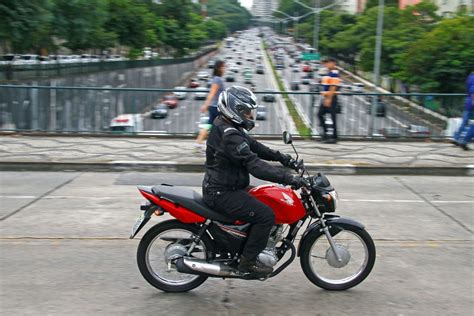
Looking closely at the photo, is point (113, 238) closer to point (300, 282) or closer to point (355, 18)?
point (300, 282)

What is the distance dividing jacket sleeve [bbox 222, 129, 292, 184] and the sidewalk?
20.0ft

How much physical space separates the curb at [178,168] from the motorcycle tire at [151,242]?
5.69 m

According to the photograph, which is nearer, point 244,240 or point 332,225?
point 244,240

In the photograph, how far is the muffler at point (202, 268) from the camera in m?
4.65

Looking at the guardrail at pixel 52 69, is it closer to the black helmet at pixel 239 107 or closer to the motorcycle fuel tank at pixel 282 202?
the black helmet at pixel 239 107

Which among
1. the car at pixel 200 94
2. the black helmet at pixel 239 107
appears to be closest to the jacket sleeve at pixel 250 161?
the black helmet at pixel 239 107

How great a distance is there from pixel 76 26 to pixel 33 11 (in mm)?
9322

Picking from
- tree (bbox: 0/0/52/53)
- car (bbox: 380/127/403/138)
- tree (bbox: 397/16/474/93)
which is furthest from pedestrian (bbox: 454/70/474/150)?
tree (bbox: 397/16/474/93)

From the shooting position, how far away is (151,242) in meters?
4.79

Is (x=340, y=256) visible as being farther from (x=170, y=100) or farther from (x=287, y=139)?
(x=170, y=100)

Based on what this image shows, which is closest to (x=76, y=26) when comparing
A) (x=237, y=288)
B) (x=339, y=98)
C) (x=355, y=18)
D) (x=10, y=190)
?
(x=339, y=98)

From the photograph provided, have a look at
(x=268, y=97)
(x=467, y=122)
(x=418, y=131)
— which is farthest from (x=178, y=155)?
(x=467, y=122)

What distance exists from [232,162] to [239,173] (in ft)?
0.40

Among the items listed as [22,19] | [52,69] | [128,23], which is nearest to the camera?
[22,19]
